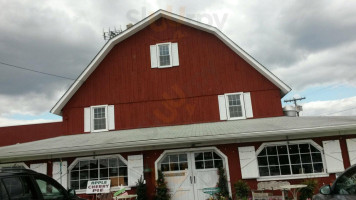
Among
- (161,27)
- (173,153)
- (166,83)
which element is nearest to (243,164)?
(173,153)

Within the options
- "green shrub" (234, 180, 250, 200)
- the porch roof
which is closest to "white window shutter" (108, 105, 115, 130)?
the porch roof

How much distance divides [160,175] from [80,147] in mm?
3136

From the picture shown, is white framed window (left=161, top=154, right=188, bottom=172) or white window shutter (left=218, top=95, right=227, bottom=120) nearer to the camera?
white framed window (left=161, top=154, right=188, bottom=172)

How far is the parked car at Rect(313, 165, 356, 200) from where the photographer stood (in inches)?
184

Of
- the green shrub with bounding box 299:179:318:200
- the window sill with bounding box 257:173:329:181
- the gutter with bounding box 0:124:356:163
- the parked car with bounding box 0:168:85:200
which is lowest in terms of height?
the green shrub with bounding box 299:179:318:200

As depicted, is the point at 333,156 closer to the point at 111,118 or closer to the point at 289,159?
the point at 289,159

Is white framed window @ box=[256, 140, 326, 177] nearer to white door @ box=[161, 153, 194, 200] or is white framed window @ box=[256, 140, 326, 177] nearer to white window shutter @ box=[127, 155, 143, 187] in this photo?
white door @ box=[161, 153, 194, 200]

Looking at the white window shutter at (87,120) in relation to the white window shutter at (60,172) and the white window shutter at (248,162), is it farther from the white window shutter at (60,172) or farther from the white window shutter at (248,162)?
the white window shutter at (248,162)

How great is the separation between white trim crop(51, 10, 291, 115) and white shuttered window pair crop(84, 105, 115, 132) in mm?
1257

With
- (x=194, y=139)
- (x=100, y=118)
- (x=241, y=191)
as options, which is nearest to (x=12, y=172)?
(x=194, y=139)

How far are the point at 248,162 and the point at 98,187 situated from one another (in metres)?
5.79

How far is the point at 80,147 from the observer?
1066 centimetres

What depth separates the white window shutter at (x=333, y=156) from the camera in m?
10.7

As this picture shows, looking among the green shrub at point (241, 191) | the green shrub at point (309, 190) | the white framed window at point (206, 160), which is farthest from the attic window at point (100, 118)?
the green shrub at point (309, 190)
